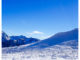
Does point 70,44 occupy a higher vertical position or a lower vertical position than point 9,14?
lower

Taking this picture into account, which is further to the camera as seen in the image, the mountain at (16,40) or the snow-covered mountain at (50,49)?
the mountain at (16,40)

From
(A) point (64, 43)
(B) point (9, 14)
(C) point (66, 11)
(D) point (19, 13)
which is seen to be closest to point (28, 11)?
(D) point (19, 13)

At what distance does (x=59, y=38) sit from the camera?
177cm

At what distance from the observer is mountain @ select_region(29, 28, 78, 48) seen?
1689 millimetres

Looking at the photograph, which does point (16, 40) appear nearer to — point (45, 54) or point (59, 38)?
point (45, 54)

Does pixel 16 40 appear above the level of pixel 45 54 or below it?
above

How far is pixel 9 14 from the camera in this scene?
6.27 feet

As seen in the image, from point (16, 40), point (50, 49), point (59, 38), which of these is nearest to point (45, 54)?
point (50, 49)

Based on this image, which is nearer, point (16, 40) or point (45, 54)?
point (45, 54)

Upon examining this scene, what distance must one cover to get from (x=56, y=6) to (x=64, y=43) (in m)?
0.59

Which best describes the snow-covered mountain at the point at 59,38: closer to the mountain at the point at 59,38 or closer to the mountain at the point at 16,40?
the mountain at the point at 59,38

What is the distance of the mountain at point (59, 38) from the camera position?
66.5 inches

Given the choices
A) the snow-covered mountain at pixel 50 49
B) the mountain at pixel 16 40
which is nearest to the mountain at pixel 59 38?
the snow-covered mountain at pixel 50 49

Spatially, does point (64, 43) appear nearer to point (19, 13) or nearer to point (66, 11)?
point (66, 11)
